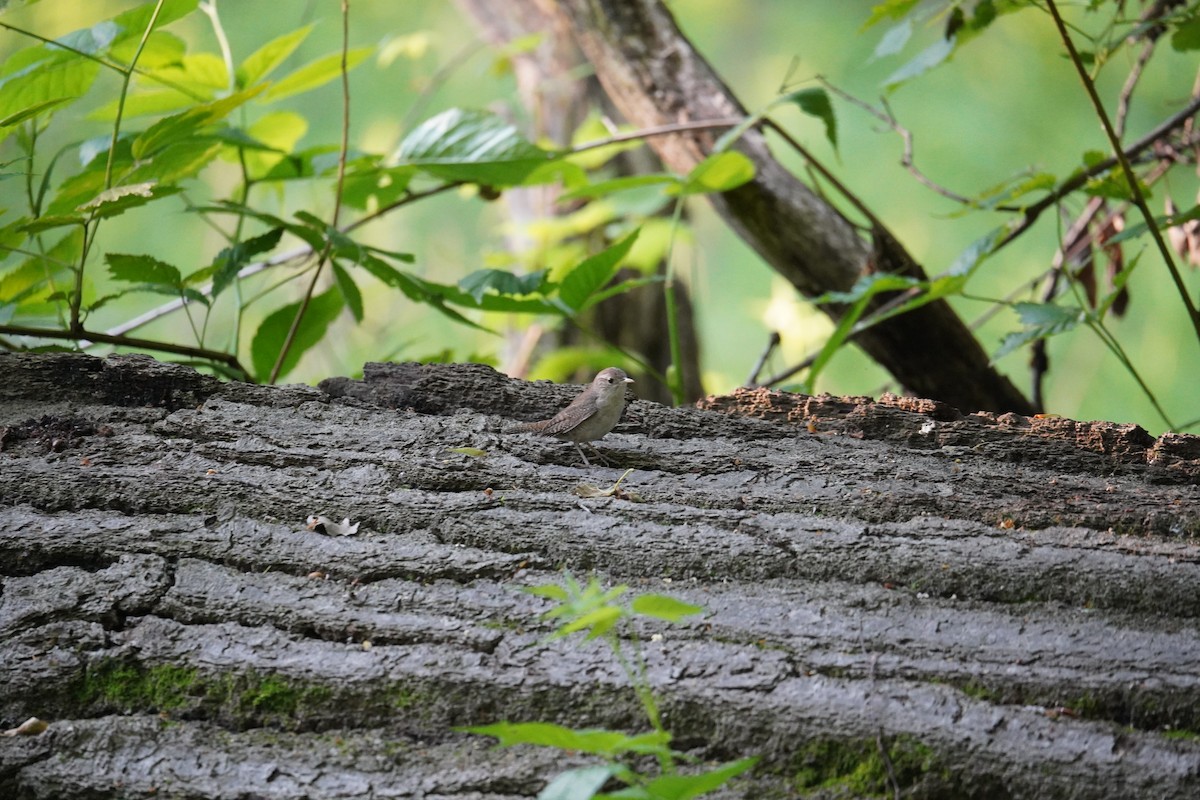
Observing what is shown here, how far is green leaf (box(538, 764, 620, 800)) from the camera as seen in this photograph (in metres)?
0.94

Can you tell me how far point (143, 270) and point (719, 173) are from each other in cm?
144

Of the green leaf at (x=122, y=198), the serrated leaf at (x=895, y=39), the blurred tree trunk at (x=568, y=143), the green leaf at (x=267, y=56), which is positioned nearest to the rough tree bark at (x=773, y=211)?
the serrated leaf at (x=895, y=39)

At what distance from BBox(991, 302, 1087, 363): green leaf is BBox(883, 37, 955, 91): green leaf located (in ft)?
2.01

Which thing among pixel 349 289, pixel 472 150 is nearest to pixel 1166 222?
pixel 472 150

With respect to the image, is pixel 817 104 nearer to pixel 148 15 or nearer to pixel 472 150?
pixel 472 150

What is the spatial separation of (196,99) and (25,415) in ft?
3.07

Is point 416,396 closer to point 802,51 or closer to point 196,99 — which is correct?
point 196,99

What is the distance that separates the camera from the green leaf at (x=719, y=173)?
8.24ft

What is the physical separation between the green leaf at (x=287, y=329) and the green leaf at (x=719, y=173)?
39.0 inches

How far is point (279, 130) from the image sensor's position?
2.83m

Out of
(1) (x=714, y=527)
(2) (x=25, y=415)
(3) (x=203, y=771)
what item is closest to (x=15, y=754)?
(3) (x=203, y=771)

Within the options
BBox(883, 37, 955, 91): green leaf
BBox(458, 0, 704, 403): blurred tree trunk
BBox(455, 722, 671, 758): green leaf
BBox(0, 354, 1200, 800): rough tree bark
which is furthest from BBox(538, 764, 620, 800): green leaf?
BBox(458, 0, 704, 403): blurred tree trunk

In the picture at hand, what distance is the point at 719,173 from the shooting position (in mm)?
2590

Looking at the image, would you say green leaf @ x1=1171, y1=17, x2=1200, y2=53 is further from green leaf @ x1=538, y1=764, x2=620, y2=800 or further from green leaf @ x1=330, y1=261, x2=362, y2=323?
green leaf @ x1=538, y1=764, x2=620, y2=800
